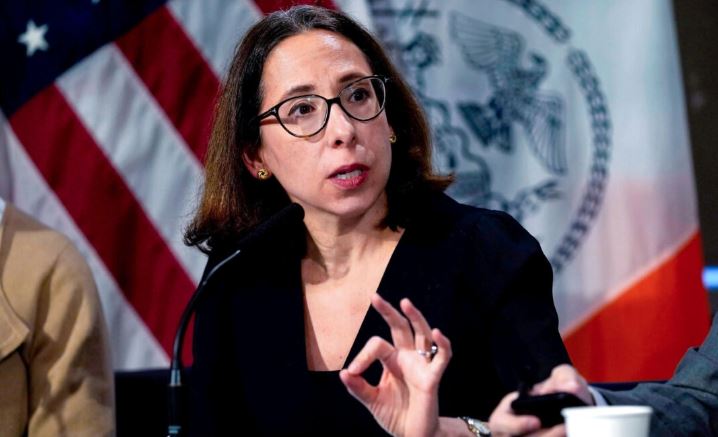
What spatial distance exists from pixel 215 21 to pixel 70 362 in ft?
3.72

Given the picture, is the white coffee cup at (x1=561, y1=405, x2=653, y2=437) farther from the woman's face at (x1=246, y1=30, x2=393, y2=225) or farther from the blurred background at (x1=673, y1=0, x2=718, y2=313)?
the blurred background at (x1=673, y1=0, x2=718, y2=313)

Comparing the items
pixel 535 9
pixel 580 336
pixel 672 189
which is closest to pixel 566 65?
pixel 535 9

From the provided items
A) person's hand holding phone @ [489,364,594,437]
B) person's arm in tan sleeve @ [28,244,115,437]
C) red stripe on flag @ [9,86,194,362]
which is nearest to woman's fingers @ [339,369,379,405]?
person's hand holding phone @ [489,364,594,437]

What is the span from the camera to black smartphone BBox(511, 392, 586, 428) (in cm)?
138

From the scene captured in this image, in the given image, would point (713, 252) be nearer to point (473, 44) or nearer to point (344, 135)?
point (473, 44)

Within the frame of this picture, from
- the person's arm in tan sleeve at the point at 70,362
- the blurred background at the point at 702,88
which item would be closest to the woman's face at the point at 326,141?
the person's arm in tan sleeve at the point at 70,362

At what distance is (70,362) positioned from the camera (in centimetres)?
239

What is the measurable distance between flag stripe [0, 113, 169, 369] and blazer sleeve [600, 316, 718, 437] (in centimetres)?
167

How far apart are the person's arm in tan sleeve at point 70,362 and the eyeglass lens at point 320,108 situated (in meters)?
0.70

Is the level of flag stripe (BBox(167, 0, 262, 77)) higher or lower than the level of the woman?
higher

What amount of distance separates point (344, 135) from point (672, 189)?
4.52 ft

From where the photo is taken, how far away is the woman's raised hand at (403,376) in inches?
60.8

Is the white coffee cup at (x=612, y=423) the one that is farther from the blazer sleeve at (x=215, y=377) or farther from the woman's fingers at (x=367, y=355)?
the blazer sleeve at (x=215, y=377)

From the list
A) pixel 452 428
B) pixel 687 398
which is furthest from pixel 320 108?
pixel 687 398
